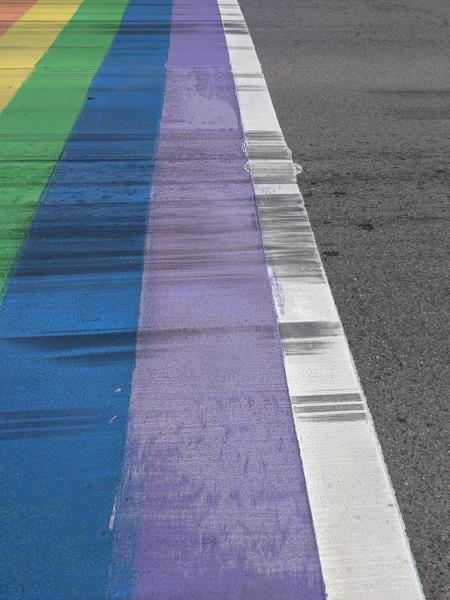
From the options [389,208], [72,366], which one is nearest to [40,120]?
[389,208]

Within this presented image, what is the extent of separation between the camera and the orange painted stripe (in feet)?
33.1

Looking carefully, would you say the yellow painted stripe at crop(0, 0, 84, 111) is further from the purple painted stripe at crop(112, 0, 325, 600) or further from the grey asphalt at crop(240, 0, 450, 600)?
the purple painted stripe at crop(112, 0, 325, 600)

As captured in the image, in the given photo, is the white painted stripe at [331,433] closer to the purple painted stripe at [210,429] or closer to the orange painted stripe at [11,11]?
the purple painted stripe at [210,429]

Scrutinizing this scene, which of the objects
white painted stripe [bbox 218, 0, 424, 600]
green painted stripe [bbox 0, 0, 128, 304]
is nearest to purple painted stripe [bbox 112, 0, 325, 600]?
white painted stripe [bbox 218, 0, 424, 600]

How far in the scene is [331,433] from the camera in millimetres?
2873

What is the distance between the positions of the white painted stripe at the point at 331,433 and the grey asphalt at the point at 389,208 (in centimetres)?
6

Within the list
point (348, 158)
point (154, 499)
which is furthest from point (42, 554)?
point (348, 158)

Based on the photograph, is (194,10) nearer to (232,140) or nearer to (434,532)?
(232,140)

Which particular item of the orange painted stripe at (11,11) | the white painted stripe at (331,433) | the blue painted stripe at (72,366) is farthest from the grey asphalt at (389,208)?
the orange painted stripe at (11,11)

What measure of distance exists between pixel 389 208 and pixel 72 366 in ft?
8.48

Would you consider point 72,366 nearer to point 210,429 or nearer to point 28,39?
point 210,429

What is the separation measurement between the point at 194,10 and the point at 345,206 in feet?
23.1

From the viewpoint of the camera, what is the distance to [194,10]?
10664 mm

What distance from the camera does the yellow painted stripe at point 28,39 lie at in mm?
7449
